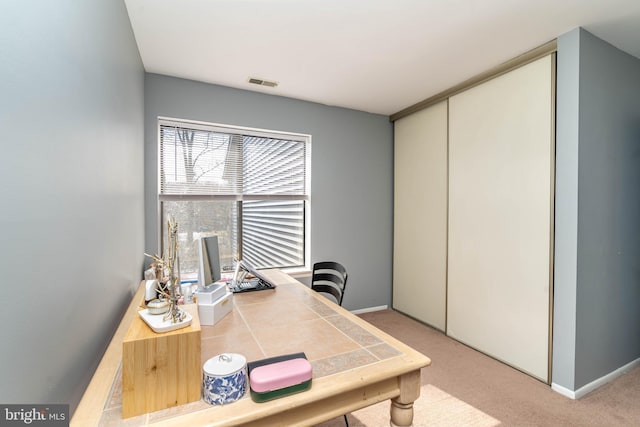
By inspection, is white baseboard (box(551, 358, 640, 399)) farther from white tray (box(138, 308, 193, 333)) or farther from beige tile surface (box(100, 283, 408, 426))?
white tray (box(138, 308, 193, 333))

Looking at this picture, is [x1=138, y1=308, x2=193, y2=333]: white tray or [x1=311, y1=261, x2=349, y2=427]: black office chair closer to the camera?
[x1=138, y1=308, x2=193, y2=333]: white tray

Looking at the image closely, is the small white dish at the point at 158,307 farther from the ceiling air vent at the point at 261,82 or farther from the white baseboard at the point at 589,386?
the white baseboard at the point at 589,386

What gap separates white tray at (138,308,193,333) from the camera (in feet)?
2.71

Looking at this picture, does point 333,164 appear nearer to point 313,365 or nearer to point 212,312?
point 212,312

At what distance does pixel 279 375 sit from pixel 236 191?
8.17ft

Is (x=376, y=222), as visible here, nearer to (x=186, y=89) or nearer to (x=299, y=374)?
(x=186, y=89)

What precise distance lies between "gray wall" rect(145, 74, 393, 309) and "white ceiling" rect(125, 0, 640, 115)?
0.74ft

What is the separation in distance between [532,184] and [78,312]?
2.88 metres

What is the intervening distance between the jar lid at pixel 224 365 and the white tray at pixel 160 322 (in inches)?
5.7

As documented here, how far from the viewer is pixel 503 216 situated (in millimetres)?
2537

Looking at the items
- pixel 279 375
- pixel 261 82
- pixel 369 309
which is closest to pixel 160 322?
pixel 279 375

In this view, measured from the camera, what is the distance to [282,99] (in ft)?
10.7

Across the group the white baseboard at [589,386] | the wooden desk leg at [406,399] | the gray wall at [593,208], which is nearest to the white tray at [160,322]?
the wooden desk leg at [406,399]

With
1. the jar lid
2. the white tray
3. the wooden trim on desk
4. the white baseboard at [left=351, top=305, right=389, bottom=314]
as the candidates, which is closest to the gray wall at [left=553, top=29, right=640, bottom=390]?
the white baseboard at [left=351, top=305, right=389, bottom=314]
